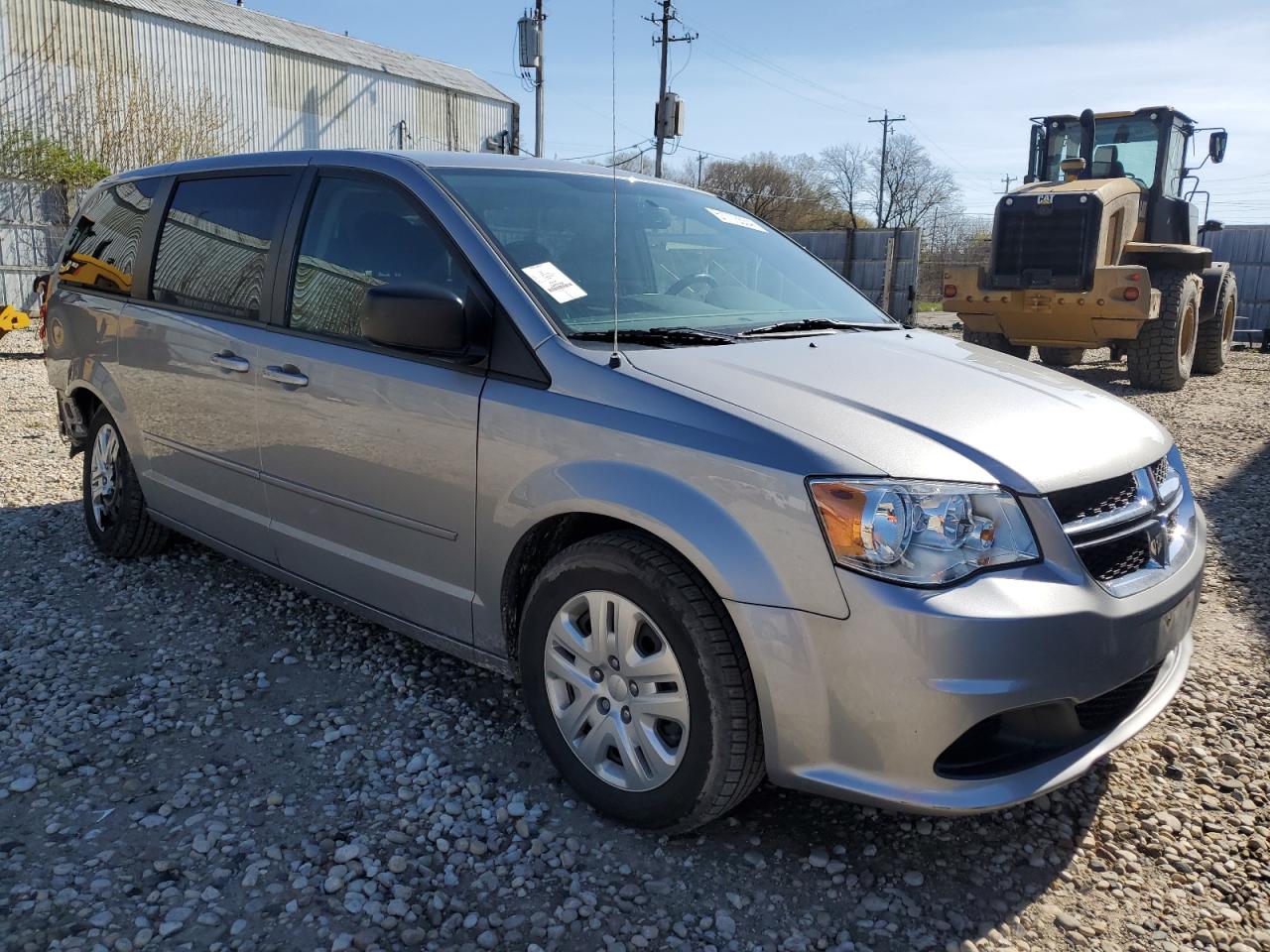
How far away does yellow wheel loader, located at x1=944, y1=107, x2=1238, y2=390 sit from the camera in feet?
35.6

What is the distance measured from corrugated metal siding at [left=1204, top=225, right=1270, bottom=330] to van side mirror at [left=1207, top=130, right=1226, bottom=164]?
11330mm

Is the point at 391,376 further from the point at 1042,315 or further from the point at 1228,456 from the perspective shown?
the point at 1042,315

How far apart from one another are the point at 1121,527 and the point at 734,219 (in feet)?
6.66

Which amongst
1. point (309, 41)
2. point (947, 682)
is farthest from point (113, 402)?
point (309, 41)

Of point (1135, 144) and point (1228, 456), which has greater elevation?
point (1135, 144)

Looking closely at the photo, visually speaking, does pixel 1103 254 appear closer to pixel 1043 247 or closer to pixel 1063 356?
pixel 1043 247

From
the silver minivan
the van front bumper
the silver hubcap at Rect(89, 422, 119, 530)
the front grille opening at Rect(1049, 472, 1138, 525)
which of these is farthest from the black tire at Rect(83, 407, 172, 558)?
the front grille opening at Rect(1049, 472, 1138, 525)

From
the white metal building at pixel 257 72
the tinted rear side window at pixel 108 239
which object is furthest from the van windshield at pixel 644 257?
the white metal building at pixel 257 72

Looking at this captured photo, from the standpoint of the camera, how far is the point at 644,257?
3.39m

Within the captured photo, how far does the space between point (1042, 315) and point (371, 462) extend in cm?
992

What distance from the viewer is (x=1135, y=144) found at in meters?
12.0

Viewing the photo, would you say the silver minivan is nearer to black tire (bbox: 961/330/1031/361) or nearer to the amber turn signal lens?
the amber turn signal lens

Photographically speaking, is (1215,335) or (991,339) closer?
(991,339)

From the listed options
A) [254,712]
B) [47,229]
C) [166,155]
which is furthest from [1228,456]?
[166,155]
